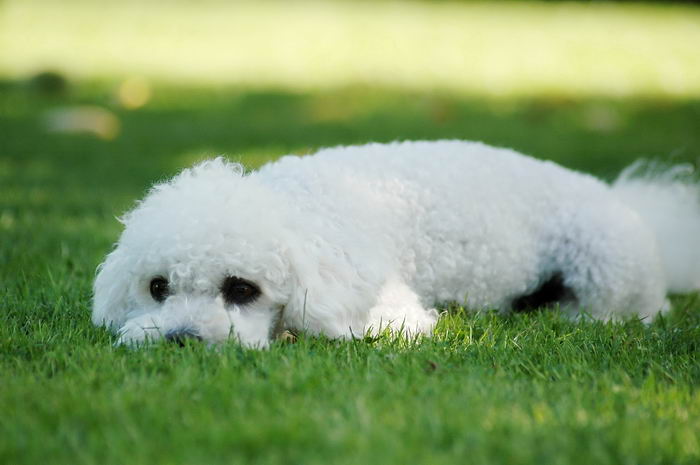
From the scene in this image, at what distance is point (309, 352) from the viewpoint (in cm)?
322

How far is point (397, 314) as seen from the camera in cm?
373

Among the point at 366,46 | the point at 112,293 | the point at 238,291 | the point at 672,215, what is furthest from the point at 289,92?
the point at 238,291

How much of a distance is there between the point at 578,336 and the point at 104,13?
1806cm

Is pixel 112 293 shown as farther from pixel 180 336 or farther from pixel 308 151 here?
pixel 308 151

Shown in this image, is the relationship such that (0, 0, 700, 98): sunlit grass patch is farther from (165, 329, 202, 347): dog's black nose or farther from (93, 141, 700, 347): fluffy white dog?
(165, 329, 202, 347): dog's black nose

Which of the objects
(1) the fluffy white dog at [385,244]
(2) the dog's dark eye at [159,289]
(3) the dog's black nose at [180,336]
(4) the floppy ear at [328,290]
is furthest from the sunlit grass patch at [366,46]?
(3) the dog's black nose at [180,336]

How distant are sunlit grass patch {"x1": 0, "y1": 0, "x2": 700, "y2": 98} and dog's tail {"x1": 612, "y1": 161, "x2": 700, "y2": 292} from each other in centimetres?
690

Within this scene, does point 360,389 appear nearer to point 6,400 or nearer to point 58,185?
point 6,400

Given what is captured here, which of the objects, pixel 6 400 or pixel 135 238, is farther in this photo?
pixel 135 238

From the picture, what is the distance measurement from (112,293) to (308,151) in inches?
61.6

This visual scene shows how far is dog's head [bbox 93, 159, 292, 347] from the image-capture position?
3260 millimetres

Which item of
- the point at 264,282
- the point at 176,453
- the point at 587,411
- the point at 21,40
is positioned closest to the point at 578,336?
the point at 587,411

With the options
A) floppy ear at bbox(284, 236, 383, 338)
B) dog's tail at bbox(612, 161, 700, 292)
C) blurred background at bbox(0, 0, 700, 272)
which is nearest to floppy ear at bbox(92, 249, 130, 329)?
floppy ear at bbox(284, 236, 383, 338)

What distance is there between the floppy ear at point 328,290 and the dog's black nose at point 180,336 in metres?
0.40
